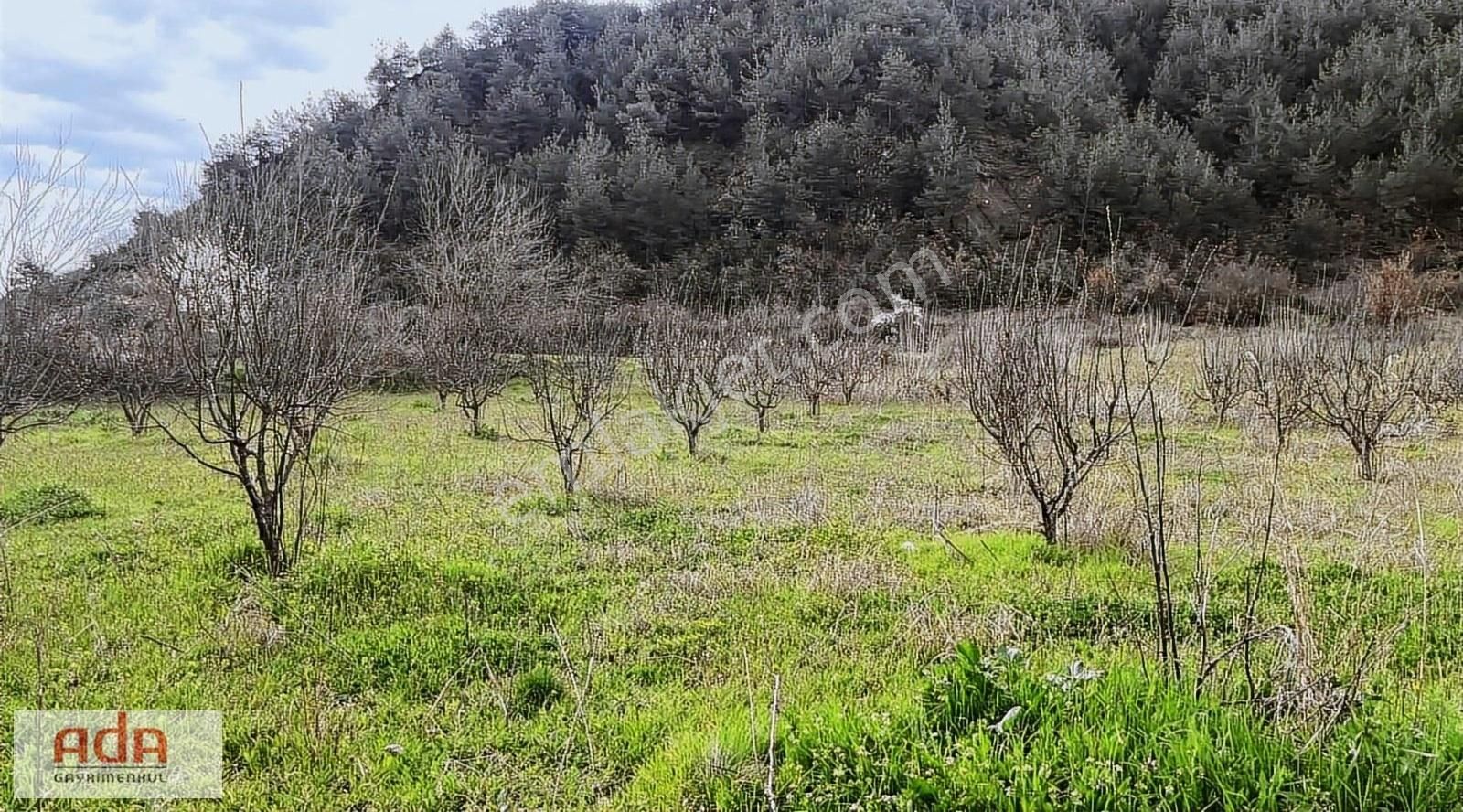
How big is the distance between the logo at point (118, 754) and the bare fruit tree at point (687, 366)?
6.15 m

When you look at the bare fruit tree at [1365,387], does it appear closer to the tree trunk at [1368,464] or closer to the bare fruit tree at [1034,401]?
the tree trunk at [1368,464]

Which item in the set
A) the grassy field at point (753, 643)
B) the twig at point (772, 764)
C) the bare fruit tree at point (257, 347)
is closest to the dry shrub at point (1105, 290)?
the grassy field at point (753, 643)

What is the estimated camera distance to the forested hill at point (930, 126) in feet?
72.4

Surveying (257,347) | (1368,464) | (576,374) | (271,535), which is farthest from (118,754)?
(1368,464)

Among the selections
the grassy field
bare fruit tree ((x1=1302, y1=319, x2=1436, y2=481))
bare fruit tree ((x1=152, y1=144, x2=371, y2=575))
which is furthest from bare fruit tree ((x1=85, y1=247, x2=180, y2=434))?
bare fruit tree ((x1=1302, y1=319, x2=1436, y2=481))

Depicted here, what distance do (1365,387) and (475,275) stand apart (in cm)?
1714

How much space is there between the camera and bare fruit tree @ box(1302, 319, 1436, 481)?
7414mm

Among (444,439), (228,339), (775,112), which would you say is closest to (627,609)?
(228,339)

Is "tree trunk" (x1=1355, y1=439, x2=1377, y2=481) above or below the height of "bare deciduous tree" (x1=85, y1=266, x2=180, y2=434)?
below

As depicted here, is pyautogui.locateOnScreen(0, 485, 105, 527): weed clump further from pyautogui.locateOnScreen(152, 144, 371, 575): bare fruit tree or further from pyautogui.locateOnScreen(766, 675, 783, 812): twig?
pyautogui.locateOnScreen(766, 675, 783, 812): twig

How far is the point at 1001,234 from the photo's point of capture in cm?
2395

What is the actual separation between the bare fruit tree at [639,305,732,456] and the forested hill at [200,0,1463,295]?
473 inches

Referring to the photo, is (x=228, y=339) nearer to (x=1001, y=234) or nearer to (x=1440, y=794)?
(x=1440, y=794)

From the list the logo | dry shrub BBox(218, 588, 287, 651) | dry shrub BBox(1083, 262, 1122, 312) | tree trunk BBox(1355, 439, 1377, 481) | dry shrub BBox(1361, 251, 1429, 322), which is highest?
dry shrub BBox(1361, 251, 1429, 322)
